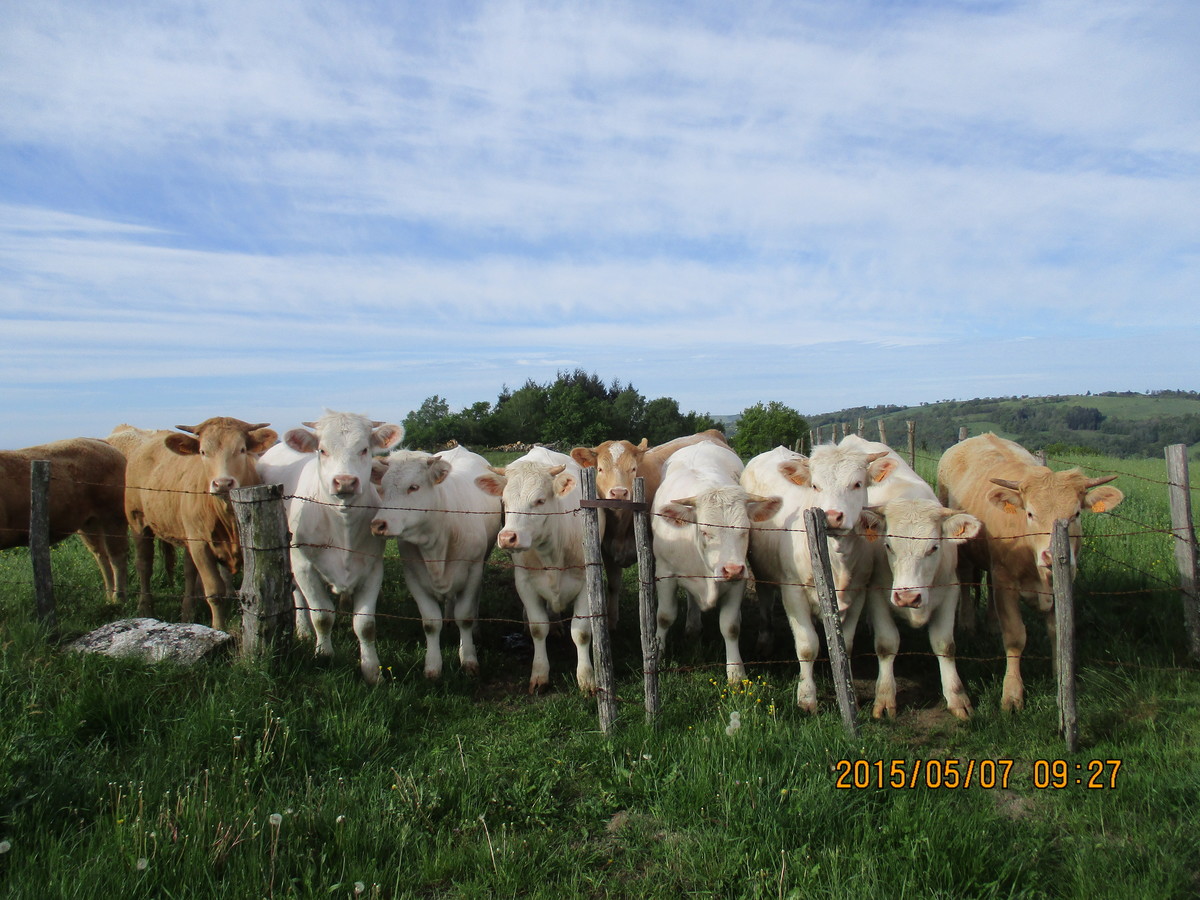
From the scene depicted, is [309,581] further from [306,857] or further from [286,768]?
[306,857]

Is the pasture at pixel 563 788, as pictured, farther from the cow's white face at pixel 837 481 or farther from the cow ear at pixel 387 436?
the cow ear at pixel 387 436

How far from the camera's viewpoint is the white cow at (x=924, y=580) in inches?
214

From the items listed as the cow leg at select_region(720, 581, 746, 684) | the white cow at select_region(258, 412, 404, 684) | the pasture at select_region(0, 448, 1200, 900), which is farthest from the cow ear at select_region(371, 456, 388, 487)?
the cow leg at select_region(720, 581, 746, 684)

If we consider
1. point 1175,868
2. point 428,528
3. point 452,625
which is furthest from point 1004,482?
point 452,625

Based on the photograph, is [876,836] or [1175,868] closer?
[1175,868]

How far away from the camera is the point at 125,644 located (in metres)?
5.16

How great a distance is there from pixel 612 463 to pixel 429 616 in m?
2.71

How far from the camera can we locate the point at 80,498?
7.91 meters

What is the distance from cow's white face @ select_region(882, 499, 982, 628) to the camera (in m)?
5.41

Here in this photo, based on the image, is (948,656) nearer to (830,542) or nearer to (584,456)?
(830,542)

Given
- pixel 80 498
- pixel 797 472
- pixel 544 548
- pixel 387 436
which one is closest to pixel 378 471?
pixel 387 436

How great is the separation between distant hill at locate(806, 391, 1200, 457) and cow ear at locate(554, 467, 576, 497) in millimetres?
Result: 61556

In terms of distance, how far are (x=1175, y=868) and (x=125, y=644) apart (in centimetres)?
624
